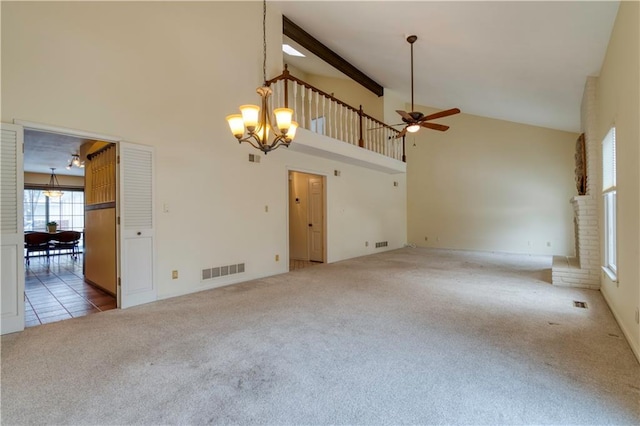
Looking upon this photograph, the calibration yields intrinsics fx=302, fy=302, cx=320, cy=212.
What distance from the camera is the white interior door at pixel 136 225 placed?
147 inches

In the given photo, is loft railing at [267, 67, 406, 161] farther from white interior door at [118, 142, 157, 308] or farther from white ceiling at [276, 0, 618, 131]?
white interior door at [118, 142, 157, 308]

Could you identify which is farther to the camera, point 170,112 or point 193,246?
point 193,246

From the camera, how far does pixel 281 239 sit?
5.75 meters

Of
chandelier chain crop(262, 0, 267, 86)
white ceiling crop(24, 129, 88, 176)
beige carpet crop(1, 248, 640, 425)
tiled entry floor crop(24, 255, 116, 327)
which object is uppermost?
chandelier chain crop(262, 0, 267, 86)

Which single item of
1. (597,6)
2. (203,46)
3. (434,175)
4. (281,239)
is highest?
(203,46)

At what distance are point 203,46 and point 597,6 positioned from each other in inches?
187

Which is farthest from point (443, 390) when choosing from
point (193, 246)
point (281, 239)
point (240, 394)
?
point (281, 239)

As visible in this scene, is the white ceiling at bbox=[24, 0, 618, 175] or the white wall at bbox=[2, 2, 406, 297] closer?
the white wall at bbox=[2, 2, 406, 297]

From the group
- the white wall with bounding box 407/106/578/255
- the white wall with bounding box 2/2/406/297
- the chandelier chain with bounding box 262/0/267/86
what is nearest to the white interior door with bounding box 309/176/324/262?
the white wall with bounding box 2/2/406/297

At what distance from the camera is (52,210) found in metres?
10.4

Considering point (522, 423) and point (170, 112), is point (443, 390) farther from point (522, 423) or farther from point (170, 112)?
point (170, 112)

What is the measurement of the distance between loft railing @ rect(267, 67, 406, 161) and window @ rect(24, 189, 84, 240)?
9248 millimetres

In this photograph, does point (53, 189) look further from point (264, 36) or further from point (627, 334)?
point (627, 334)

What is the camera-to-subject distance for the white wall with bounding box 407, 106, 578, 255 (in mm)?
7691
